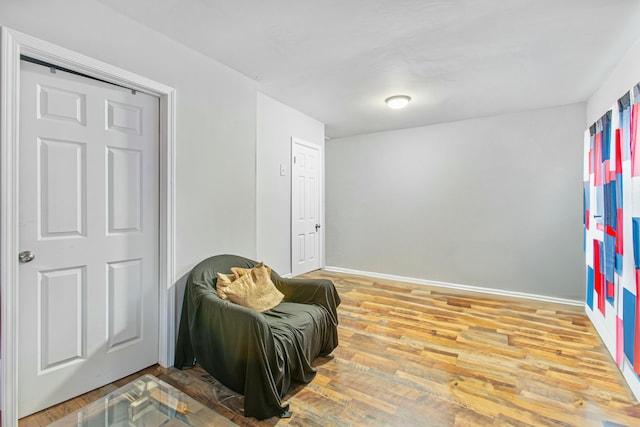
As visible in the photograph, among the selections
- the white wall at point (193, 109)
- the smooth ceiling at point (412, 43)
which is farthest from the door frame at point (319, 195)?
the white wall at point (193, 109)

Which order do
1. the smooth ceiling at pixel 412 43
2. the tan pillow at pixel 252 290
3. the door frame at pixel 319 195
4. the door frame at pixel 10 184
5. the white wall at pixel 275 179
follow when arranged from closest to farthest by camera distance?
1. the door frame at pixel 10 184
2. the smooth ceiling at pixel 412 43
3. the tan pillow at pixel 252 290
4. the white wall at pixel 275 179
5. the door frame at pixel 319 195

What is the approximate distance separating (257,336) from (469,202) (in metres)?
3.76

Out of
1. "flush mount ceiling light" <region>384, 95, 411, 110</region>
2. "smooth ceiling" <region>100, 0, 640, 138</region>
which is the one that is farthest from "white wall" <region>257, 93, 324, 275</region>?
"flush mount ceiling light" <region>384, 95, 411, 110</region>

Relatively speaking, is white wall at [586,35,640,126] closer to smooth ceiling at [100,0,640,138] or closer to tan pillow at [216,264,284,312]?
smooth ceiling at [100,0,640,138]

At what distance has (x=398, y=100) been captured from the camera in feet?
11.4

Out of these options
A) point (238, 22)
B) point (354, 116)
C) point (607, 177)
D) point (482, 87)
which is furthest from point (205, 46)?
point (607, 177)

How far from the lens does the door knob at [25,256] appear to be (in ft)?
5.45

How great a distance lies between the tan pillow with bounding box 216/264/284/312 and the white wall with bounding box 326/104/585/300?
9.72 feet

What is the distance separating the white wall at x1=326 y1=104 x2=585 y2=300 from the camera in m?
3.77

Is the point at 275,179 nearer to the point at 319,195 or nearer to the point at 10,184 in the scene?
the point at 319,195

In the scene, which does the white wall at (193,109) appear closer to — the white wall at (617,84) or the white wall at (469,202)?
the white wall at (469,202)

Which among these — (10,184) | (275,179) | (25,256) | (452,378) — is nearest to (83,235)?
(25,256)

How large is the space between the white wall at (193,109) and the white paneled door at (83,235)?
0.19 meters

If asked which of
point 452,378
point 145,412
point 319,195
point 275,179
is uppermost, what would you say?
point 275,179
